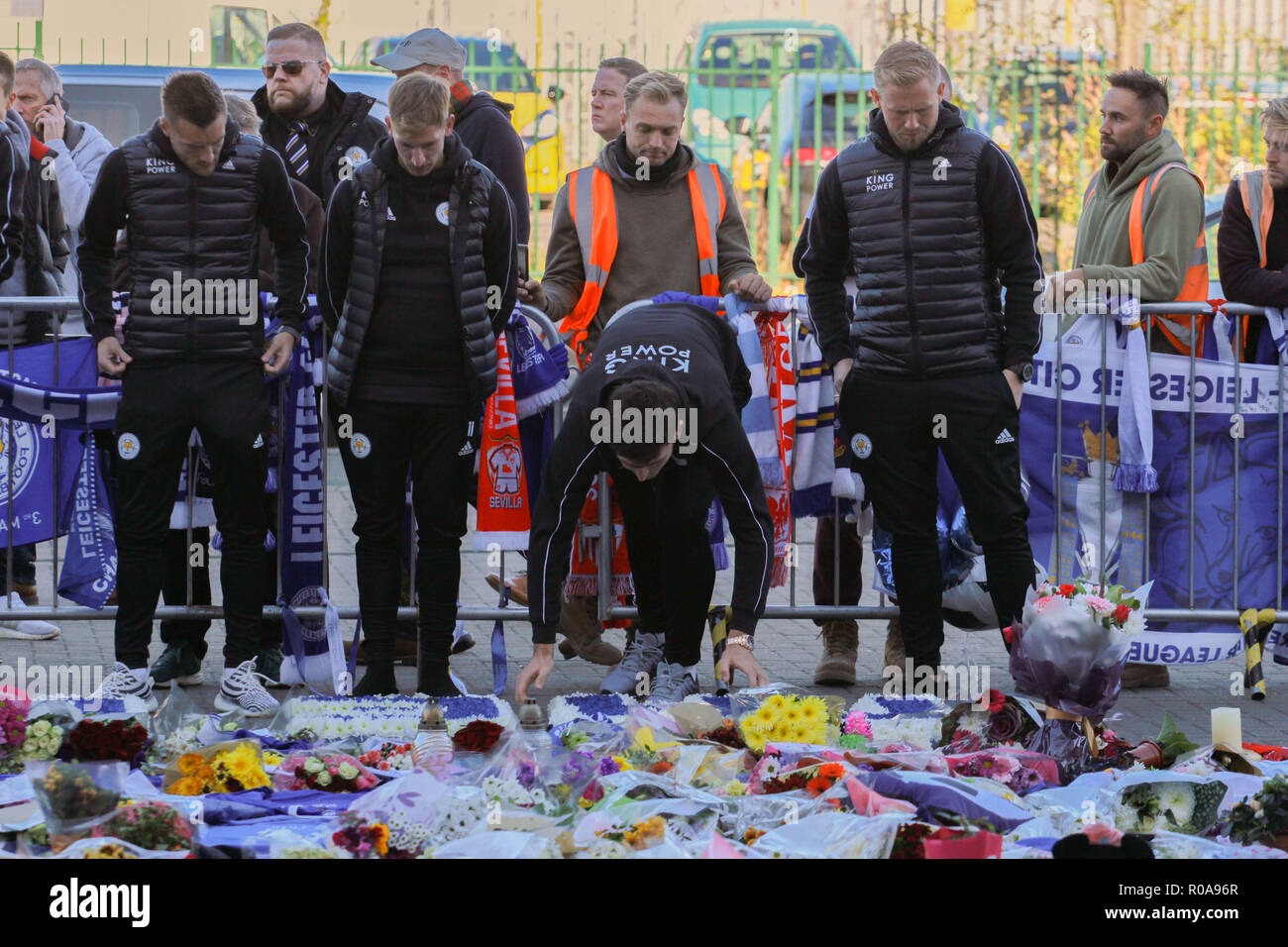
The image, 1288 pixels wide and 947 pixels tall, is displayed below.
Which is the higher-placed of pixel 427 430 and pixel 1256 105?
pixel 1256 105

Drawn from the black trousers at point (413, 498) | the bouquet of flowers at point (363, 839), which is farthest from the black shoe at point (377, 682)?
the bouquet of flowers at point (363, 839)

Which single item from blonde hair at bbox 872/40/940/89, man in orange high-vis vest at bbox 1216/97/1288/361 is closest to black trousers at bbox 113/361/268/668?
blonde hair at bbox 872/40/940/89

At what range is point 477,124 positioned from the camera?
26.2 ft

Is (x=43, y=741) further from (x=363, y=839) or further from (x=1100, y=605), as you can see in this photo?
(x=1100, y=605)

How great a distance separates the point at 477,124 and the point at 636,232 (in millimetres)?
1046

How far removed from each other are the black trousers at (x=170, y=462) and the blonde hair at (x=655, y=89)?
70.6 inches

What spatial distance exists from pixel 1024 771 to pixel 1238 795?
0.61 meters

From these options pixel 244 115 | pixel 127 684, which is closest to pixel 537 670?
pixel 127 684

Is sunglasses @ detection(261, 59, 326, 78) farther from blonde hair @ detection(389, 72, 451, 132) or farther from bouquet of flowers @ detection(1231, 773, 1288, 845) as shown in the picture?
bouquet of flowers @ detection(1231, 773, 1288, 845)

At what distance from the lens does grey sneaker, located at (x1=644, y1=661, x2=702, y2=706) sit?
661 centimetres

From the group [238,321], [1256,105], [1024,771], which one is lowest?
[1024,771]

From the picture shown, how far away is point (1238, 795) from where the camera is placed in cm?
484

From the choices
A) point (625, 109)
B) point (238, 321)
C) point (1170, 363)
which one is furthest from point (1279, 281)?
point (238, 321)

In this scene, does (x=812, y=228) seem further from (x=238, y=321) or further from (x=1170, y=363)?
(x=238, y=321)
